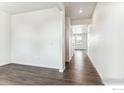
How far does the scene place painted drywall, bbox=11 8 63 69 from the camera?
13.1ft

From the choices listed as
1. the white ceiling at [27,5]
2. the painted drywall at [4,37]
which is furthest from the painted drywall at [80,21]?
the painted drywall at [4,37]

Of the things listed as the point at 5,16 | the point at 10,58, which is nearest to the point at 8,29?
the point at 5,16

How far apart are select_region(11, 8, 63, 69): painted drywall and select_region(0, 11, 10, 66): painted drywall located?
0.79 feet

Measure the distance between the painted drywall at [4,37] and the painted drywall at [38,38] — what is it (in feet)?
0.79

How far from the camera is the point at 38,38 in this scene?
4.38m

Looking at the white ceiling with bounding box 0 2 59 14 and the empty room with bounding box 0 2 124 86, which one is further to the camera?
the empty room with bounding box 0 2 124 86

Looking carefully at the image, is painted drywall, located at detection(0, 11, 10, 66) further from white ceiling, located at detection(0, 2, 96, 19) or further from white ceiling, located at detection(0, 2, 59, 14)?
Answer: white ceiling, located at detection(0, 2, 59, 14)

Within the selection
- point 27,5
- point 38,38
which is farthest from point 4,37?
point 27,5

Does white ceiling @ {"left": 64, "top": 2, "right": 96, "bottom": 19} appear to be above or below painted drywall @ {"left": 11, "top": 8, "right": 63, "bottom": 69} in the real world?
above

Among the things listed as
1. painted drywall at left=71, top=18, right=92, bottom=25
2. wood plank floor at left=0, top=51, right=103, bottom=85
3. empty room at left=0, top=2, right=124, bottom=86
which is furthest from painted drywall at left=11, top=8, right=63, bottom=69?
painted drywall at left=71, top=18, right=92, bottom=25

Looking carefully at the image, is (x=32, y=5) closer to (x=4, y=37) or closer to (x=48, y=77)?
(x=4, y=37)

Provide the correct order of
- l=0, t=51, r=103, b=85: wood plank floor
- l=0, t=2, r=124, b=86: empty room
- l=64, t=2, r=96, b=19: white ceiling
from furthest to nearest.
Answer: l=64, t=2, r=96, b=19: white ceiling < l=0, t=2, r=124, b=86: empty room < l=0, t=51, r=103, b=85: wood plank floor
